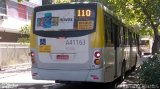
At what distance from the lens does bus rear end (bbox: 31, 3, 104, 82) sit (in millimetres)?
11867

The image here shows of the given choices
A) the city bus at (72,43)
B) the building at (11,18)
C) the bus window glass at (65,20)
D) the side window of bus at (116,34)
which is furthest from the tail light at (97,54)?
the building at (11,18)

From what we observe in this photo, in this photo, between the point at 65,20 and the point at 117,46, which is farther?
the point at 117,46

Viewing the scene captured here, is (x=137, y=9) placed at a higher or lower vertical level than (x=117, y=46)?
higher

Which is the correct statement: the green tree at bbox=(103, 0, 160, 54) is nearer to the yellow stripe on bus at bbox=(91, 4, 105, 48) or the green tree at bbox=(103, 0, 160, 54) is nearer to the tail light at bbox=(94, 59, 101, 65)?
the yellow stripe on bus at bbox=(91, 4, 105, 48)

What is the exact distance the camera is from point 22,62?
31.6 meters

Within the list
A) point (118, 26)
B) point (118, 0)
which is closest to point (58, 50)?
point (118, 26)

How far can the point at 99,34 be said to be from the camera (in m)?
11.8

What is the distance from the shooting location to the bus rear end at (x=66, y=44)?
11.9 metres

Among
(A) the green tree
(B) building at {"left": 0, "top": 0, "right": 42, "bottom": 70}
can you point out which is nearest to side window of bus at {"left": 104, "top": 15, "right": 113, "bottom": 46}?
(A) the green tree

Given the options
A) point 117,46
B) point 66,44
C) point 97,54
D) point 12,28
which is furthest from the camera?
point 12,28

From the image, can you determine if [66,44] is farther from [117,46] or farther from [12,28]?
[12,28]

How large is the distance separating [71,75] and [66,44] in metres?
1.01

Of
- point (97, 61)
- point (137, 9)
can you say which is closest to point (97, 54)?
point (97, 61)

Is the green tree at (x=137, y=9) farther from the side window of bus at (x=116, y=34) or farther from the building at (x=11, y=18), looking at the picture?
the building at (x=11, y=18)
